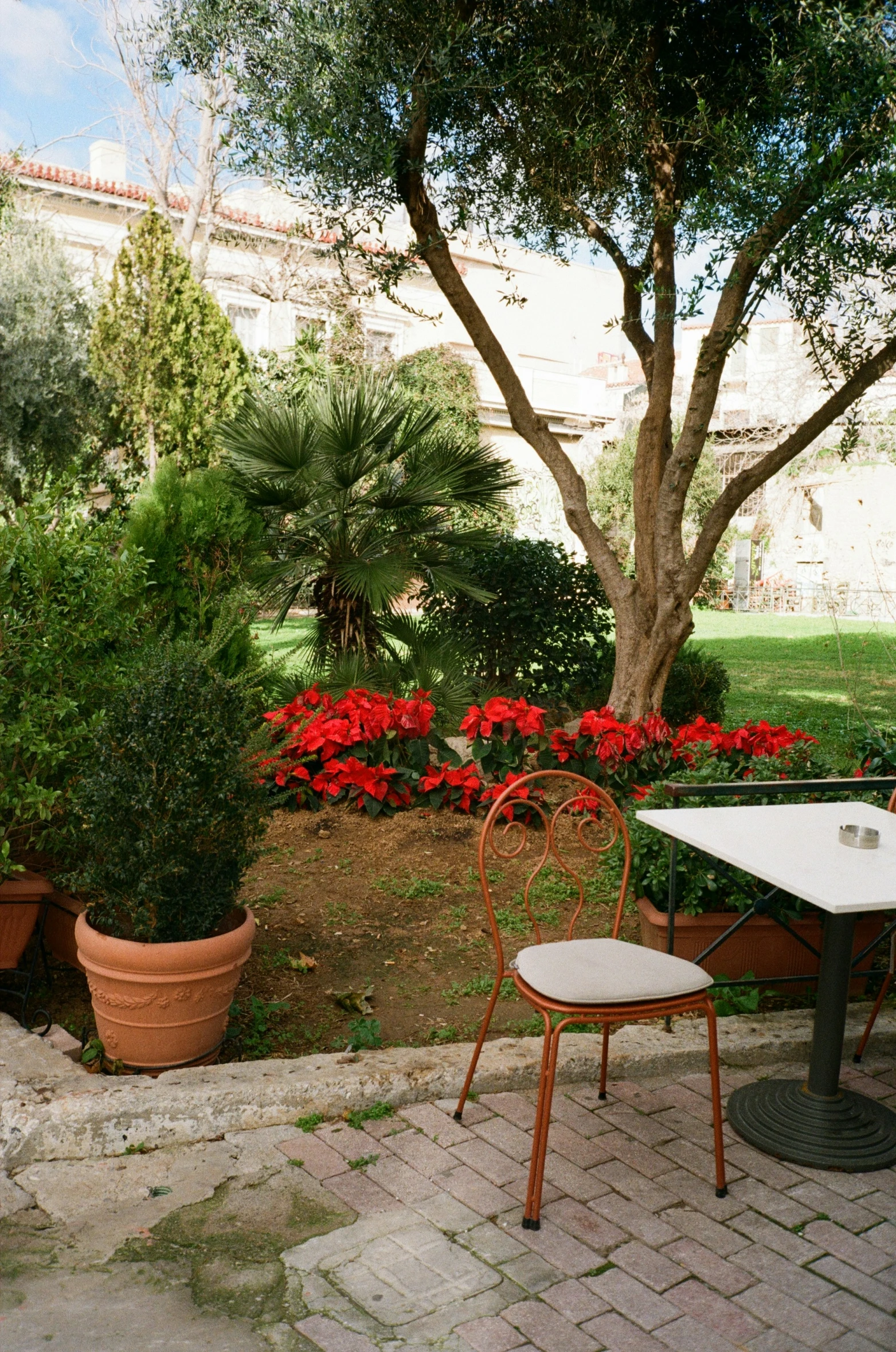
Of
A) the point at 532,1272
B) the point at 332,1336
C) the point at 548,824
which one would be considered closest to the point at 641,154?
the point at 548,824

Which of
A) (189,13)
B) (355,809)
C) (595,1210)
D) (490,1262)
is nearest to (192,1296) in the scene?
(490,1262)

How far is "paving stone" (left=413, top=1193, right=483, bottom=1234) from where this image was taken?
253cm

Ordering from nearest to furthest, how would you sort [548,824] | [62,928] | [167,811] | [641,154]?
[167,811], [548,824], [62,928], [641,154]

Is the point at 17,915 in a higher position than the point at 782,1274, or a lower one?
higher

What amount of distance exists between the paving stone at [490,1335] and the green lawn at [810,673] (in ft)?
14.6

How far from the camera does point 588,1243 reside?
2.49m

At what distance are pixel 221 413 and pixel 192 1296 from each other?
12063mm

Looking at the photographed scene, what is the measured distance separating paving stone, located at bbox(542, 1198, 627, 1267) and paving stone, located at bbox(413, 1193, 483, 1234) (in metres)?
0.18

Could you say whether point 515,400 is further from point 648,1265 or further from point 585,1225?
point 648,1265

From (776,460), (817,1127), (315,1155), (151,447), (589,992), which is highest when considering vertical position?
(151,447)

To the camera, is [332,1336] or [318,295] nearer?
[332,1336]

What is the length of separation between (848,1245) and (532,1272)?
2.48 feet

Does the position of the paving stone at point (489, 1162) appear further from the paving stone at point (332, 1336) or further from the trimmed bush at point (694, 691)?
the trimmed bush at point (694, 691)

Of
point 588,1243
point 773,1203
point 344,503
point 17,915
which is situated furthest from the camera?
point 344,503
